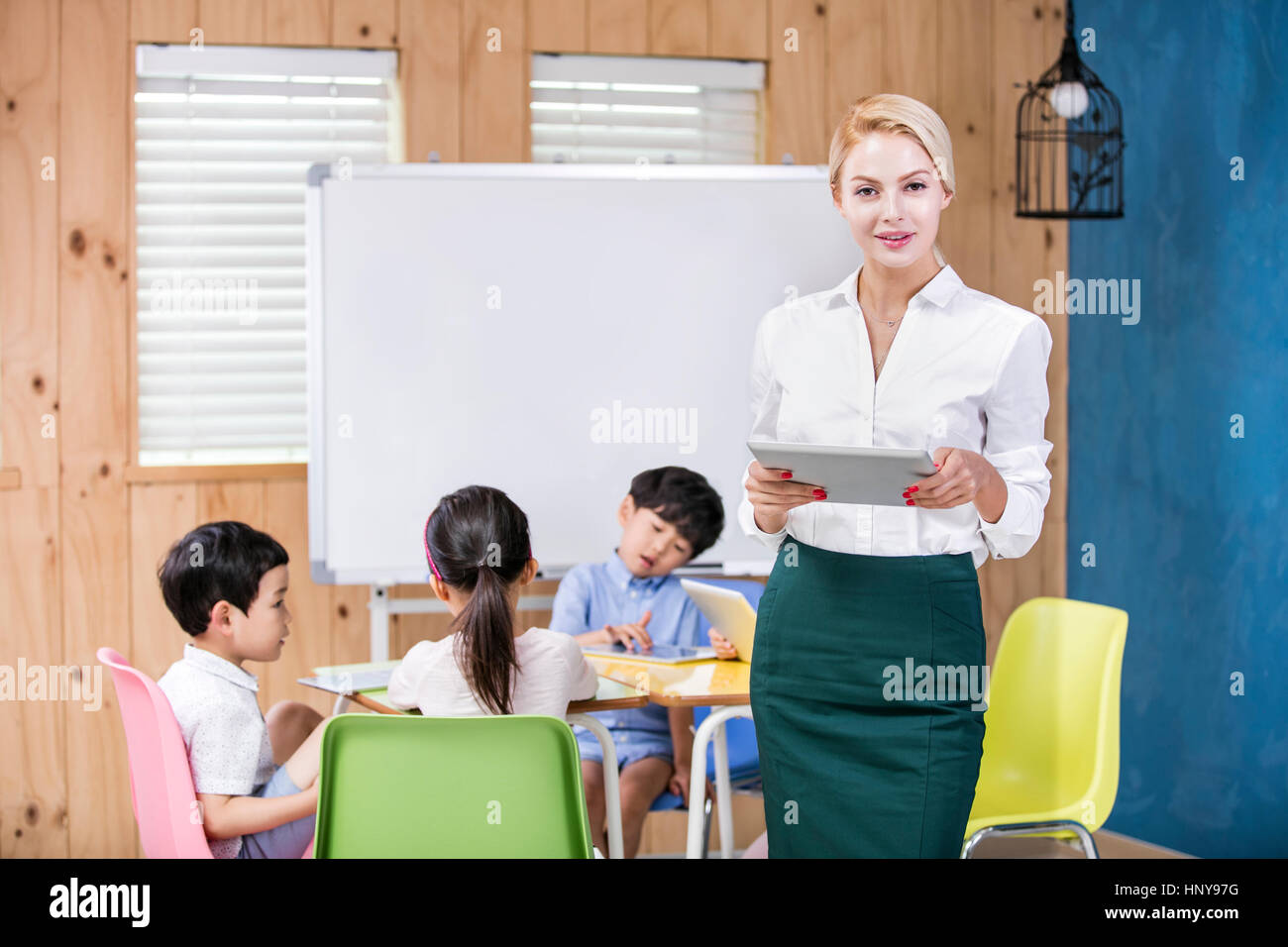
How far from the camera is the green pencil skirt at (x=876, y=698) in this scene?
141cm

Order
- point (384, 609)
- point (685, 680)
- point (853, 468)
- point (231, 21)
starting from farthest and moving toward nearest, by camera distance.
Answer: point (231, 21)
point (384, 609)
point (685, 680)
point (853, 468)

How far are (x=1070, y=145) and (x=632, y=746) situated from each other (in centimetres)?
204

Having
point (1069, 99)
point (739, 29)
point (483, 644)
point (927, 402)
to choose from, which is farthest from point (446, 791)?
point (739, 29)

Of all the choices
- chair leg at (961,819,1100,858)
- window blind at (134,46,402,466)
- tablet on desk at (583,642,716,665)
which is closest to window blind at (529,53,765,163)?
window blind at (134,46,402,466)

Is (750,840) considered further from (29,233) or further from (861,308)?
(29,233)

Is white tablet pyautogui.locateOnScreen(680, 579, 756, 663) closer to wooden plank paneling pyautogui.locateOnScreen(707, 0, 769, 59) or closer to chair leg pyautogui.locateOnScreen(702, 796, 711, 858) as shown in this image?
chair leg pyautogui.locateOnScreen(702, 796, 711, 858)

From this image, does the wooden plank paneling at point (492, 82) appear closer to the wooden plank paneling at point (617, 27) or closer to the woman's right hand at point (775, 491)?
the wooden plank paneling at point (617, 27)

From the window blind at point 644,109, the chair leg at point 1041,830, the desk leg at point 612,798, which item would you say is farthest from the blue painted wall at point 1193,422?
the desk leg at point 612,798

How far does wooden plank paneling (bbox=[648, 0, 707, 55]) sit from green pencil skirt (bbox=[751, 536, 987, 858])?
217 cm

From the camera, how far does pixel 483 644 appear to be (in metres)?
1.79

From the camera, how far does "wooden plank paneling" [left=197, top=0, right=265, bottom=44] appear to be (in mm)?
3082

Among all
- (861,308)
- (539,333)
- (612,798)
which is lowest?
(612,798)
